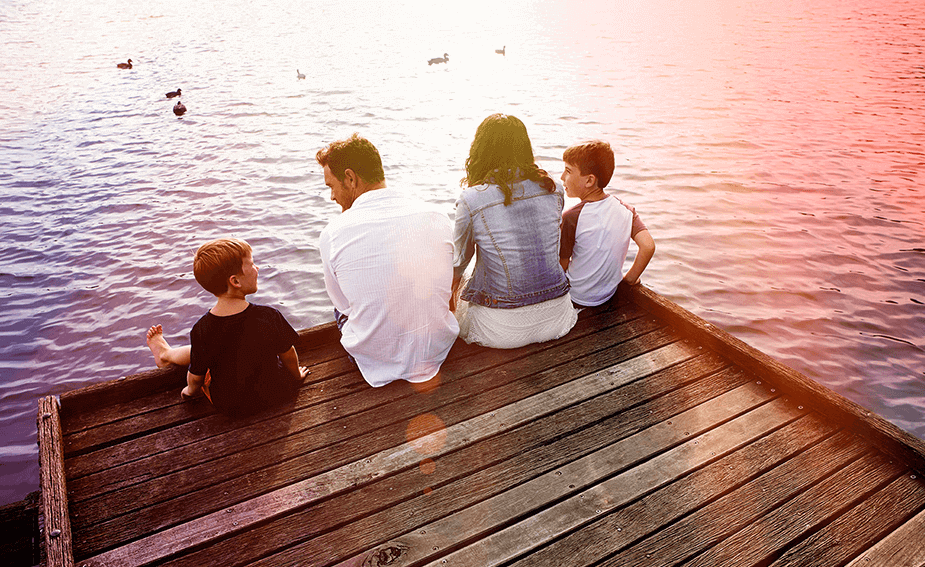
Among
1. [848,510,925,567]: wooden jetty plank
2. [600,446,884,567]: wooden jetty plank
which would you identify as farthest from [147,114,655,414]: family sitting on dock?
[848,510,925,567]: wooden jetty plank

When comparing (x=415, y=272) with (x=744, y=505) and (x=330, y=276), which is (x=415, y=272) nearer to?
(x=330, y=276)

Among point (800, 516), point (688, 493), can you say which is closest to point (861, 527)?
point (800, 516)

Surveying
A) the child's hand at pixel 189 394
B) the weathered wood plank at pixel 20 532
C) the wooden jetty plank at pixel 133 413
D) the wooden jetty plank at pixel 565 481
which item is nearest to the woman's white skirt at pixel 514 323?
the wooden jetty plank at pixel 133 413

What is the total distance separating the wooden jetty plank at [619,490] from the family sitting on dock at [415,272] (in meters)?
1.39

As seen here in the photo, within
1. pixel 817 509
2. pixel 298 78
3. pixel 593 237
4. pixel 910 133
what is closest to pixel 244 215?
pixel 593 237

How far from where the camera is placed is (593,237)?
178 inches

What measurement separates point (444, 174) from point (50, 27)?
31632 millimetres

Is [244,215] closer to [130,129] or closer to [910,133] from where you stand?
[130,129]

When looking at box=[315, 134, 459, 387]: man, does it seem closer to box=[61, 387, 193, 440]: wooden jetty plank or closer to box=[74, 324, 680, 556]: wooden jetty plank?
box=[74, 324, 680, 556]: wooden jetty plank

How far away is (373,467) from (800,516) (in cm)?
255

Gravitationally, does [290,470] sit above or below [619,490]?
below

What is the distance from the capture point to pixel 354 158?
367cm

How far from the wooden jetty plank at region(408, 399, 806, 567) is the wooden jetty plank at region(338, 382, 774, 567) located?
4 cm

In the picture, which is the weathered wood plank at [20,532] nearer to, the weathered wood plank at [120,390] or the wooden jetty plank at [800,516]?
the weathered wood plank at [120,390]
